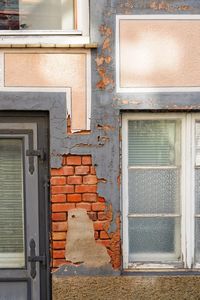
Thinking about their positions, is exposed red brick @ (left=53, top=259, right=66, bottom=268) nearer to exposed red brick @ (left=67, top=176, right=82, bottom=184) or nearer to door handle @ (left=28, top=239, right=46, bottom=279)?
door handle @ (left=28, top=239, right=46, bottom=279)

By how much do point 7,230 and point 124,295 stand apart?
1246 mm

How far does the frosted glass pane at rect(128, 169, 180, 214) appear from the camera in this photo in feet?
14.5

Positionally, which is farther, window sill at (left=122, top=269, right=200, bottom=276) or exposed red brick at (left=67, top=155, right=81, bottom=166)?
window sill at (left=122, top=269, right=200, bottom=276)

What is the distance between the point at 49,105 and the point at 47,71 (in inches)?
11.8

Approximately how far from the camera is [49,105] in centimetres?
419

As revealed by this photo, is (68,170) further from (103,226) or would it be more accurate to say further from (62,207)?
(103,226)

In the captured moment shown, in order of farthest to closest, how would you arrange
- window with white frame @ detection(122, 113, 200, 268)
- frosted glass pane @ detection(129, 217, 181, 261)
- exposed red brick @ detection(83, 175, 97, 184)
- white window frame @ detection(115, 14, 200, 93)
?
frosted glass pane @ detection(129, 217, 181, 261) → window with white frame @ detection(122, 113, 200, 268) → exposed red brick @ detection(83, 175, 97, 184) → white window frame @ detection(115, 14, 200, 93)

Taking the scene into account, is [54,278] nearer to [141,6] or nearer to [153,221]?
[153,221]

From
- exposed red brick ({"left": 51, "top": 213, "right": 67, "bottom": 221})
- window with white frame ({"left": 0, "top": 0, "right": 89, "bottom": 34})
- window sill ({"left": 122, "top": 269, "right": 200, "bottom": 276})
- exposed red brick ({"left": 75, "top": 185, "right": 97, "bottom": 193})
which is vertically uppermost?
window with white frame ({"left": 0, "top": 0, "right": 89, "bottom": 34})

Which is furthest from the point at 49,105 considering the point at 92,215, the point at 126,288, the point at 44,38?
the point at 126,288

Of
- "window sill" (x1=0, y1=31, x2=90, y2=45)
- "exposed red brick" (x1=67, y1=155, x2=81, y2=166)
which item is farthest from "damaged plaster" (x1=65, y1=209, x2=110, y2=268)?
"window sill" (x1=0, y1=31, x2=90, y2=45)

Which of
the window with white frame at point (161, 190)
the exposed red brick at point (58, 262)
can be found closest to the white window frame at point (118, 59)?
the window with white frame at point (161, 190)

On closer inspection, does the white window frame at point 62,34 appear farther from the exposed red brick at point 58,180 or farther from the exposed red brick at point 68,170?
the exposed red brick at point 58,180

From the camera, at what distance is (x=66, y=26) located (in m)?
4.34
